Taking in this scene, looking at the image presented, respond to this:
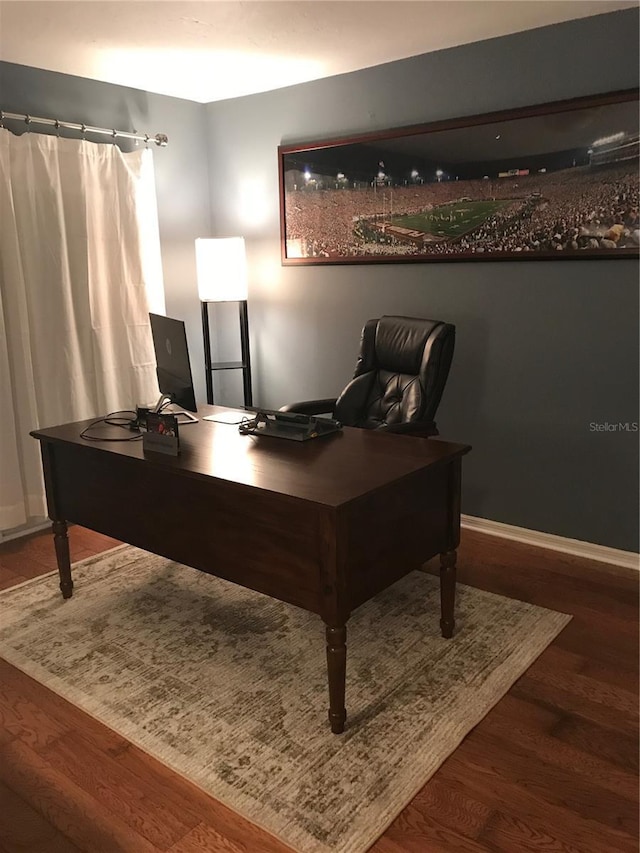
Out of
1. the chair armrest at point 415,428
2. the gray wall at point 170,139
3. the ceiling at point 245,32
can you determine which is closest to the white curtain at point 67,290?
the gray wall at point 170,139

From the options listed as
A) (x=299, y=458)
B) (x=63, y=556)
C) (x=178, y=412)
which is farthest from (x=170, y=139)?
(x=299, y=458)

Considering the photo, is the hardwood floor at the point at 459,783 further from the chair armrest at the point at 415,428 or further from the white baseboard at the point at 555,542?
the chair armrest at the point at 415,428

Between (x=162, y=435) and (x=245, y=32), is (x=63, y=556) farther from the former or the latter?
(x=245, y=32)

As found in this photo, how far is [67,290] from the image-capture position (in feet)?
11.9

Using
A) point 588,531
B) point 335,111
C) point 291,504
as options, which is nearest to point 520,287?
point 588,531

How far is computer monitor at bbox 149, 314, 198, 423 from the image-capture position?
2.63 m

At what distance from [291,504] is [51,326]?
7.21 ft

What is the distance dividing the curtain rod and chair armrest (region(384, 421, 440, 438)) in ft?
7.50

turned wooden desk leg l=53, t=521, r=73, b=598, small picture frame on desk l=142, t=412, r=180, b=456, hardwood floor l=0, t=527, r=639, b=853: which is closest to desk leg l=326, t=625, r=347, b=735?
hardwood floor l=0, t=527, r=639, b=853

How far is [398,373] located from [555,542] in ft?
3.65

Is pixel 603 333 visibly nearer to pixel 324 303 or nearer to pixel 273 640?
pixel 324 303

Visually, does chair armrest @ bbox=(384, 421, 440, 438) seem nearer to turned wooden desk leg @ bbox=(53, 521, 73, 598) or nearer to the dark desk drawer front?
the dark desk drawer front

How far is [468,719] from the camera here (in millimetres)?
2141

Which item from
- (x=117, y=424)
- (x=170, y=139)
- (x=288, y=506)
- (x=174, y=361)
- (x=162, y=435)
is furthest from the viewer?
(x=170, y=139)
